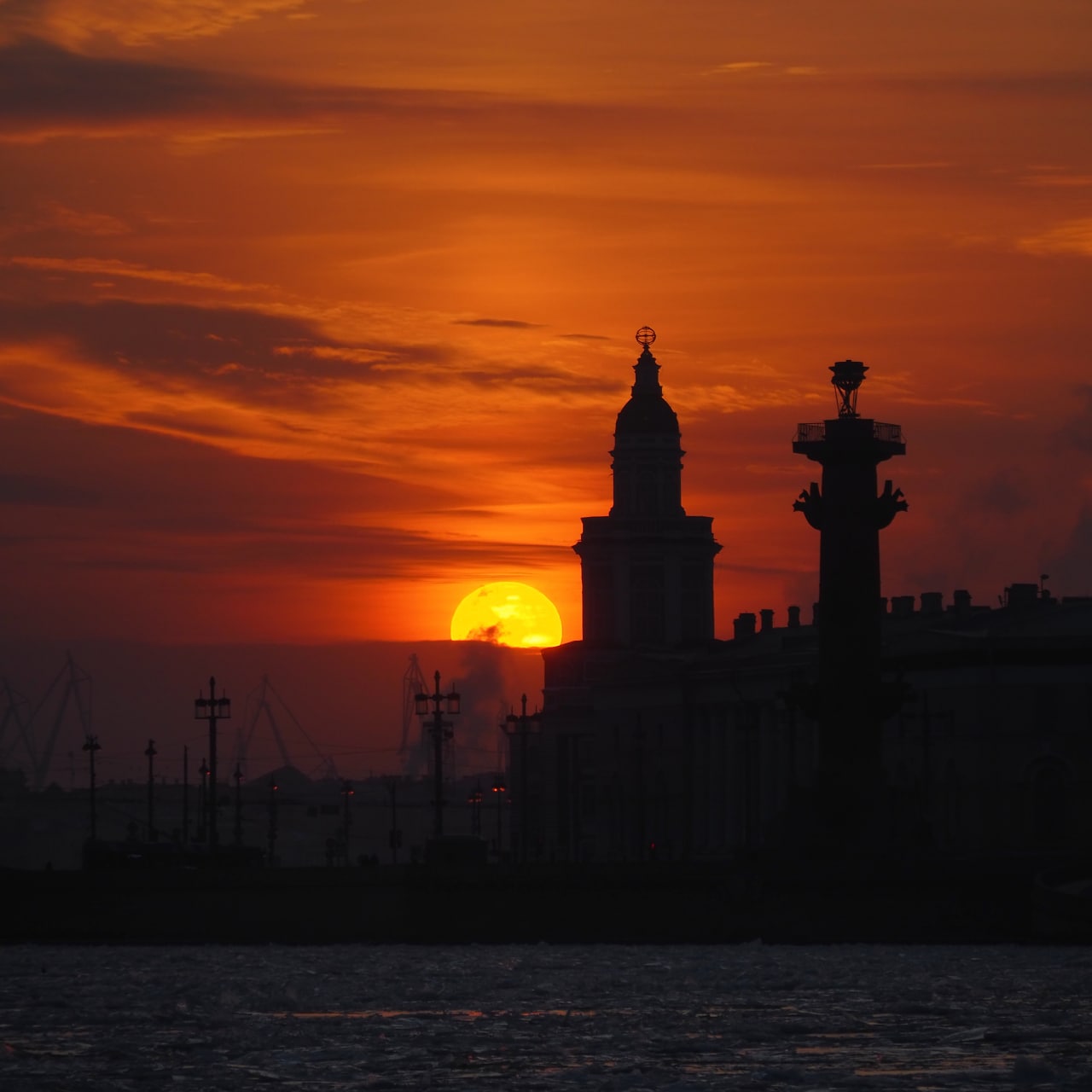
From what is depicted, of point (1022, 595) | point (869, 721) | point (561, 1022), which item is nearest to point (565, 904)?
point (869, 721)

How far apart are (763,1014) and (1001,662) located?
294ft

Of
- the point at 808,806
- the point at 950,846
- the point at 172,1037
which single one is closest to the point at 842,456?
the point at 808,806

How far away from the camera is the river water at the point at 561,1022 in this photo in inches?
2197

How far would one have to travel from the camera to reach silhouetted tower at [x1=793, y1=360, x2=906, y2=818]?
11369cm

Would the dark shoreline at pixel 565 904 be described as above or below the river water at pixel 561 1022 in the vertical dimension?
above

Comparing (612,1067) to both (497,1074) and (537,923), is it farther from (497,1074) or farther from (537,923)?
(537,923)

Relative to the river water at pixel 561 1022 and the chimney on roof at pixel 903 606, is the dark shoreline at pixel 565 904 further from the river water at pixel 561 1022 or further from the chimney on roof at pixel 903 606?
the chimney on roof at pixel 903 606

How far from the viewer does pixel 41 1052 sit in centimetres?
6122

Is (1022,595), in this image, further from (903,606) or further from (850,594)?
(850,594)

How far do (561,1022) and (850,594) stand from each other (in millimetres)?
47691

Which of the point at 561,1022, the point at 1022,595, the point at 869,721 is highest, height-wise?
the point at 1022,595

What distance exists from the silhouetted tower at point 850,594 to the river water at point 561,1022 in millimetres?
14154

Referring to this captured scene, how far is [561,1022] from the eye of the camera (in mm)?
68375

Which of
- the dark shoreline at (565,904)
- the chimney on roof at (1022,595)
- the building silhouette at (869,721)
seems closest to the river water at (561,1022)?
the dark shoreline at (565,904)
